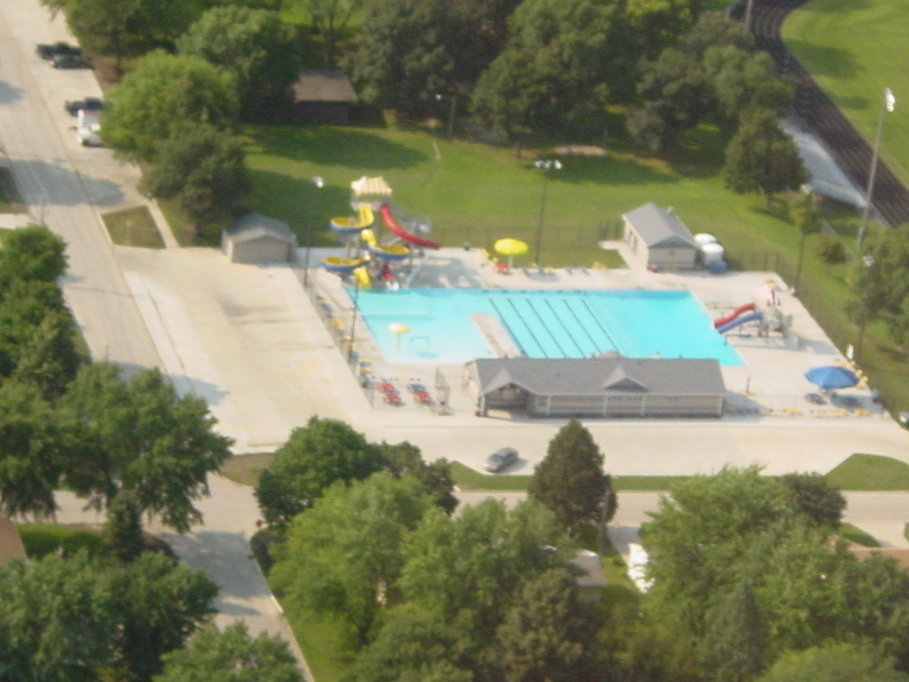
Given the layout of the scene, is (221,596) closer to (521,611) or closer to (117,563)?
(117,563)

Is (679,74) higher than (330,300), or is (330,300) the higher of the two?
(679,74)

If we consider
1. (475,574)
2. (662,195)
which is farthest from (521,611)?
(662,195)

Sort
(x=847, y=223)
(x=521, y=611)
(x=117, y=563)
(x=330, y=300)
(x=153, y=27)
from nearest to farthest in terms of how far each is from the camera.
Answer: (x=521, y=611)
(x=117, y=563)
(x=330, y=300)
(x=847, y=223)
(x=153, y=27)

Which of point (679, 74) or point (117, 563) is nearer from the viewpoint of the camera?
point (117, 563)

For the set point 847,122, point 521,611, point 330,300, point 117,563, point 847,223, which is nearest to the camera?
point 521,611

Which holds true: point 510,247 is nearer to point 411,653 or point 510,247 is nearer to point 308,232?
point 308,232

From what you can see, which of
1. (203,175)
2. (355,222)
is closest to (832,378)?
(355,222)

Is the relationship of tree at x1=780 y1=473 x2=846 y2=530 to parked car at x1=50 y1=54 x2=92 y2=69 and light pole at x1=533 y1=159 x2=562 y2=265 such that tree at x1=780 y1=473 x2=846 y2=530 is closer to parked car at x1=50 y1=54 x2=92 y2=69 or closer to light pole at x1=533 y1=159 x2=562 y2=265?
light pole at x1=533 y1=159 x2=562 y2=265

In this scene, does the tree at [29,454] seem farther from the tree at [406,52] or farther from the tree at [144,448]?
the tree at [406,52]

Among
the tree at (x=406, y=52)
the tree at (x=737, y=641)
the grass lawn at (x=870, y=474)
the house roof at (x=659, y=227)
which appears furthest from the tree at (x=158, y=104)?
the tree at (x=737, y=641)
